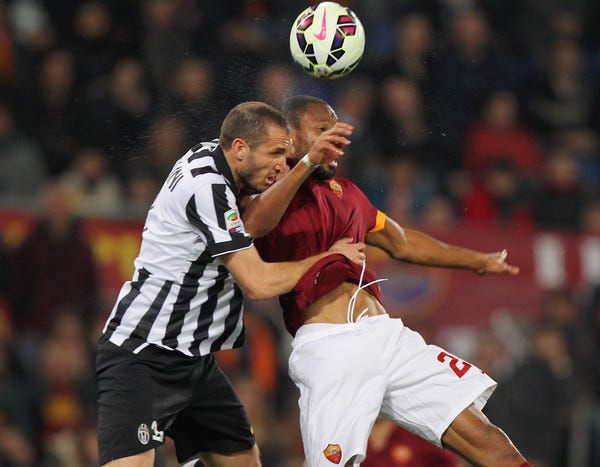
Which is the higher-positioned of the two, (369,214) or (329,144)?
(329,144)

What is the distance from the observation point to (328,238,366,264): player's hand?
5582mm

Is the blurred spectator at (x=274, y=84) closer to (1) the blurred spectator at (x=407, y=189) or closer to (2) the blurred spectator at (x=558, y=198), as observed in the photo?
(1) the blurred spectator at (x=407, y=189)

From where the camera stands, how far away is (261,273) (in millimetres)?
5449

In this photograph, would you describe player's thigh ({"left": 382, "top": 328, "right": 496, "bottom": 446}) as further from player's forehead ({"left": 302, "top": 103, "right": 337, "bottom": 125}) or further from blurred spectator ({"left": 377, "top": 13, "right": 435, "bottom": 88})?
blurred spectator ({"left": 377, "top": 13, "right": 435, "bottom": 88})

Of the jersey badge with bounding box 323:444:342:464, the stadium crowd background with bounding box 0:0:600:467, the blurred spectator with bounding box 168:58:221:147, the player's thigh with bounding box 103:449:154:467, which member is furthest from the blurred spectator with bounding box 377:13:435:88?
the player's thigh with bounding box 103:449:154:467

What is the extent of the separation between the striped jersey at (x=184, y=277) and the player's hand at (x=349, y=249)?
1.53 feet

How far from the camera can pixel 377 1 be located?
12523 millimetres

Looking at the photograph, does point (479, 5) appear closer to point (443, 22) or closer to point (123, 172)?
point (443, 22)

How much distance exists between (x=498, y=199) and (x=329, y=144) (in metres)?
6.18

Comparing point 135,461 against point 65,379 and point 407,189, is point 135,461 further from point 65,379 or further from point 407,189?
point 407,189

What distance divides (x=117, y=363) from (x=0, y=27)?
625cm

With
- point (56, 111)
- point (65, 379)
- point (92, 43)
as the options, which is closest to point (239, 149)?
point (65, 379)

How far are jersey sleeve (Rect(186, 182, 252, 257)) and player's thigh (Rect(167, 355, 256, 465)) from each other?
0.76 m

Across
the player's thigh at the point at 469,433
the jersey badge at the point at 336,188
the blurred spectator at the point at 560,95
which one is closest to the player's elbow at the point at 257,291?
the jersey badge at the point at 336,188
